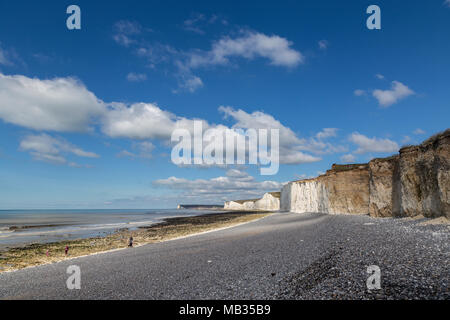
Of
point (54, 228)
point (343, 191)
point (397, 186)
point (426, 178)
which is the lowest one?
point (54, 228)

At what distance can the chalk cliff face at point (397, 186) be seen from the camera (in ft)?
57.0

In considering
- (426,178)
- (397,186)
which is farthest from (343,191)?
(426,178)

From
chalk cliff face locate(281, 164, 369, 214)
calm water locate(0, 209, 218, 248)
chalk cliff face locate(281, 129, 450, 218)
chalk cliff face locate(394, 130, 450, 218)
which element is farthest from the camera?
chalk cliff face locate(281, 164, 369, 214)

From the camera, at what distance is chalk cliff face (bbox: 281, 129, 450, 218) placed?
1736 centimetres

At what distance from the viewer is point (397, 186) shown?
85.0 feet

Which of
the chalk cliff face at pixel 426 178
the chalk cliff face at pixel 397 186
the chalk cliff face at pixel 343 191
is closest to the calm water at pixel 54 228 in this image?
the chalk cliff face at pixel 343 191

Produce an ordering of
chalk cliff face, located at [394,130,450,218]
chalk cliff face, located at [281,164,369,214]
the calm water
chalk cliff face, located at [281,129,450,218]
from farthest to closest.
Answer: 1. chalk cliff face, located at [281,164,369,214]
2. the calm water
3. chalk cliff face, located at [281,129,450,218]
4. chalk cliff face, located at [394,130,450,218]

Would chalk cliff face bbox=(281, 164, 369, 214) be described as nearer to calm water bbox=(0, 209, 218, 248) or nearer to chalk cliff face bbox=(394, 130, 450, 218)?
chalk cliff face bbox=(394, 130, 450, 218)

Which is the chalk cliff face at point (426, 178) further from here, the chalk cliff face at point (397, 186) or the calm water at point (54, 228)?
the calm water at point (54, 228)

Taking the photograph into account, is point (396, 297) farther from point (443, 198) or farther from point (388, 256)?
point (443, 198)

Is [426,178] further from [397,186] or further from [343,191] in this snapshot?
[343,191]

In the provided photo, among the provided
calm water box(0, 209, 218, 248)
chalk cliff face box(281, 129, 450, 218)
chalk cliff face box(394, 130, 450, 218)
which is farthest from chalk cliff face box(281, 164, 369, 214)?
calm water box(0, 209, 218, 248)
